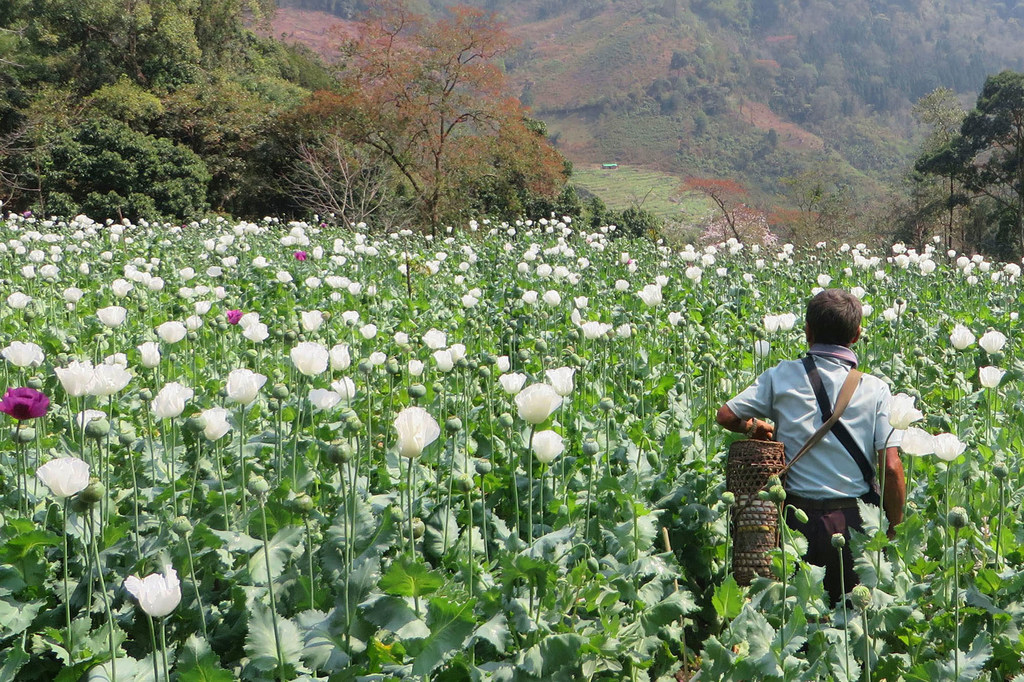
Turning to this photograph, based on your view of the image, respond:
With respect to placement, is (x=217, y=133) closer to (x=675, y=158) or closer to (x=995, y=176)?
(x=995, y=176)

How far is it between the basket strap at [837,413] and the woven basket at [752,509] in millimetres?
69

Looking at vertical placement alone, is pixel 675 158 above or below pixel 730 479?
below

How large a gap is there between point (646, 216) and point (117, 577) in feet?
89.6

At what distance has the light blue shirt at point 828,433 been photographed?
122 inches

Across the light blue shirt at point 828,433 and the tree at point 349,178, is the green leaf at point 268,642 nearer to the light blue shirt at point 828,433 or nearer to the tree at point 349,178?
the light blue shirt at point 828,433

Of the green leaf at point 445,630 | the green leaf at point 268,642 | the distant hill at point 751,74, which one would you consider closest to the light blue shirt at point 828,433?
the green leaf at point 445,630

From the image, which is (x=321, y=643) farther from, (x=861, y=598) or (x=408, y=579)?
(x=861, y=598)

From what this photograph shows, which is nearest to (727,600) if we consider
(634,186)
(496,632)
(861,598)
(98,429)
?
(861,598)

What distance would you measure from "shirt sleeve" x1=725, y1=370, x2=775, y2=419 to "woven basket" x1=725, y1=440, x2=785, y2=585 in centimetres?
26

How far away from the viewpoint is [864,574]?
8.53ft

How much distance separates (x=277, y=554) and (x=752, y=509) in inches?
63.1

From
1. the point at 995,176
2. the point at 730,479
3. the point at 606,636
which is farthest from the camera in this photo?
the point at 995,176

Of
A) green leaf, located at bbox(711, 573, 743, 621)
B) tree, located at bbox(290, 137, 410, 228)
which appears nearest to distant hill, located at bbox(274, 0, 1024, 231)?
tree, located at bbox(290, 137, 410, 228)

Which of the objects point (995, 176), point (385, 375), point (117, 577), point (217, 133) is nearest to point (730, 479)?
point (117, 577)
